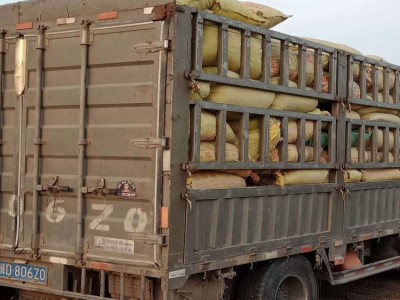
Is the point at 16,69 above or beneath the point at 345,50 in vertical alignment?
beneath

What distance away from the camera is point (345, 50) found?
633 cm

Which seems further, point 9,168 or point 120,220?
point 9,168

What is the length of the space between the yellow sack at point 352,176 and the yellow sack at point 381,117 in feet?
2.11

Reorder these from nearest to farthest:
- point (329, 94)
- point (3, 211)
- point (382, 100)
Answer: point (3, 211), point (329, 94), point (382, 100)

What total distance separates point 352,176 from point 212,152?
231 cm

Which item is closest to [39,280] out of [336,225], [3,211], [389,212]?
[3,211]

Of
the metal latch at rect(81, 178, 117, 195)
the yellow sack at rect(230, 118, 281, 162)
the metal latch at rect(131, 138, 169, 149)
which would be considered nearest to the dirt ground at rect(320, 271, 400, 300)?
the yellow sack at rect(230, 118, 281, 162)

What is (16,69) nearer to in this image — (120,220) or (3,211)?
(3,211)

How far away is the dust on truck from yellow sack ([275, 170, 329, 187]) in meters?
0.02

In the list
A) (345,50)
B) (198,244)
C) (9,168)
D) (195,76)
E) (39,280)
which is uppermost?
(345,50)

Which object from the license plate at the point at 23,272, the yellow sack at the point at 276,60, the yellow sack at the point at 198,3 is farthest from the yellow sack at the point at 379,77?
the license plate at the point at 23,272

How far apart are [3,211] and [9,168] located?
36 cm

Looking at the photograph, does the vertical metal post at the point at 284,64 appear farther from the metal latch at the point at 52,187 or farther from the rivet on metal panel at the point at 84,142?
the metal latch at the point at 52,187

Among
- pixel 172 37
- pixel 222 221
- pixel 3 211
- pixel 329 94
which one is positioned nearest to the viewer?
pixel 172 37
